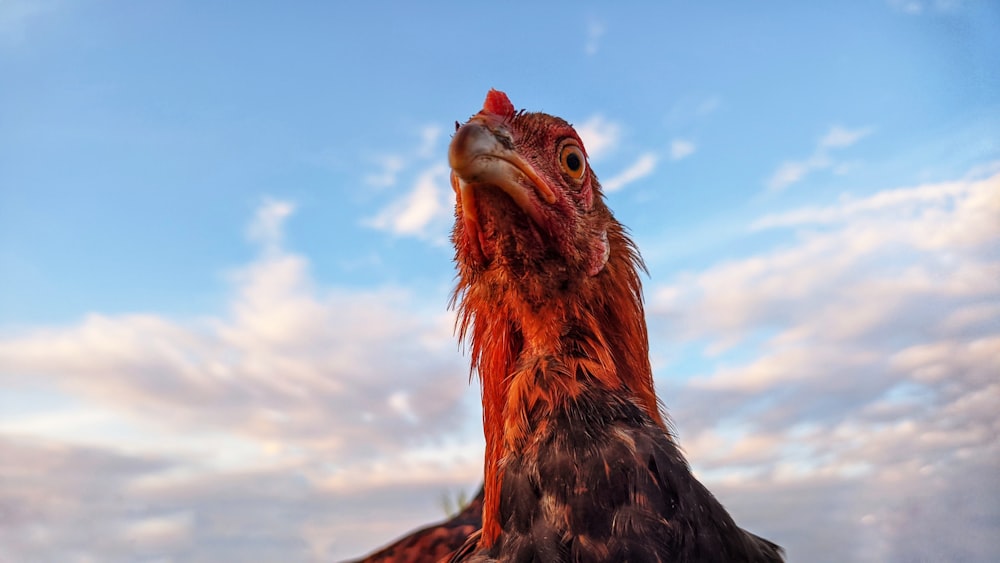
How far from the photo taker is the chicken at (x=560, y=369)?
2.84 metres

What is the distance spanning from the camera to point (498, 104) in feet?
12.3

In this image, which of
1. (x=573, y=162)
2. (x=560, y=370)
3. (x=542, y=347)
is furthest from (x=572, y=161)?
(x=560, y=370)

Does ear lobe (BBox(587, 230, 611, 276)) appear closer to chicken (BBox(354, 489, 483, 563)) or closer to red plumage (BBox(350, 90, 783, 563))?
red plumage (BBox(350, 90, 783, 563))

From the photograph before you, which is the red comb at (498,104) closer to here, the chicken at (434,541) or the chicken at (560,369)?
the chicken at (560,369)

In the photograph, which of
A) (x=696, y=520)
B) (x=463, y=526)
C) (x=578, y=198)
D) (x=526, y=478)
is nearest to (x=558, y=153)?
(x=578, y=198)

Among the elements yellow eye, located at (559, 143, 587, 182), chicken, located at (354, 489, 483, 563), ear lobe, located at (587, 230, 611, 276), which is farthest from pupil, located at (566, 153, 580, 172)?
chicken, located at (354, 489, 483, 563)

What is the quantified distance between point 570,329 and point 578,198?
0.69 m

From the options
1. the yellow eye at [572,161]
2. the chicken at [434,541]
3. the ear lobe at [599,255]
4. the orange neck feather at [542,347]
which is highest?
the yellow eye at [572,161]

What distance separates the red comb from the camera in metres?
3.69

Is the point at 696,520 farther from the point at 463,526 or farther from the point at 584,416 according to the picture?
the point at 463,526

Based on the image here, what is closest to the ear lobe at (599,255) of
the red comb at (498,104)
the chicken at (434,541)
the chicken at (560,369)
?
the chicken at (560,369)

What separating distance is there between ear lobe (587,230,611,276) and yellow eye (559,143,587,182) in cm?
33

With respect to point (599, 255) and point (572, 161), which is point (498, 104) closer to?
point (572, 161)

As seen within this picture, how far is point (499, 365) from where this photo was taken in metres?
3.54
